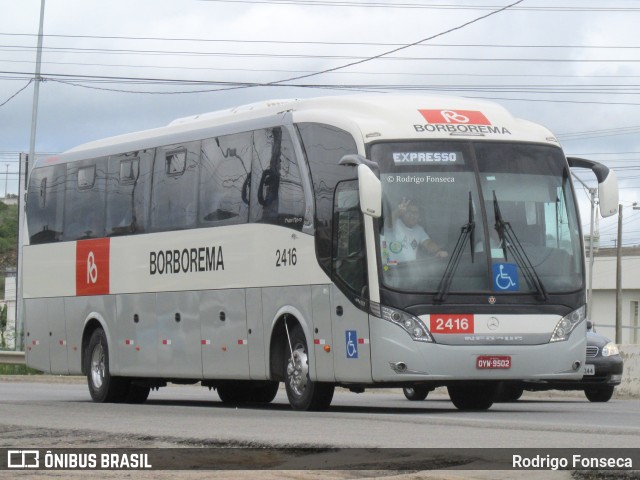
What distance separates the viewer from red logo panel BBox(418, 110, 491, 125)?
19.3 meters

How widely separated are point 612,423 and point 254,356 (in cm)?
559

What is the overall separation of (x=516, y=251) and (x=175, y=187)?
19.1 ft

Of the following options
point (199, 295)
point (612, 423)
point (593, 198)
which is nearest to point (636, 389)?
point (199, 295)

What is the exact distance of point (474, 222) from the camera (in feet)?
60.6

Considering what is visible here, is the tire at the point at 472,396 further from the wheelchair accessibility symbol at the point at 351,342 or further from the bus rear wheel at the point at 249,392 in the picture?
the bus rear wheel at the point at 249,392

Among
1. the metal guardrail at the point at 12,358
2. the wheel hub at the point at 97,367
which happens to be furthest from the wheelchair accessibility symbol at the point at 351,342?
the metal guardrail at the point at 12,358

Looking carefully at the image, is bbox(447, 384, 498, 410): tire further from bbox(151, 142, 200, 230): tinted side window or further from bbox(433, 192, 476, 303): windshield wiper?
bbox(151, 142, 200, 230): tinted side window

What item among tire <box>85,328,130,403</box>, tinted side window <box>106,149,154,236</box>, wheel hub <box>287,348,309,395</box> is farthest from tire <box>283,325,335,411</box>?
tire <box>85,328,130,403</box>

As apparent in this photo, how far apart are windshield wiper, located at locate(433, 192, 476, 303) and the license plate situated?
830 millimetres

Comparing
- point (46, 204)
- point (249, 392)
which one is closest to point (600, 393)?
point (249, 392)

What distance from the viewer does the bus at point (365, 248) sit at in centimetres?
1827

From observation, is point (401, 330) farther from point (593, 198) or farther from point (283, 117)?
point (593, 198)

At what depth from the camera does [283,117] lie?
2012 cm

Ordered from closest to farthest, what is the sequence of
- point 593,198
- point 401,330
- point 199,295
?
1. point 401,330
2. point 199,295
3. point 593,198
